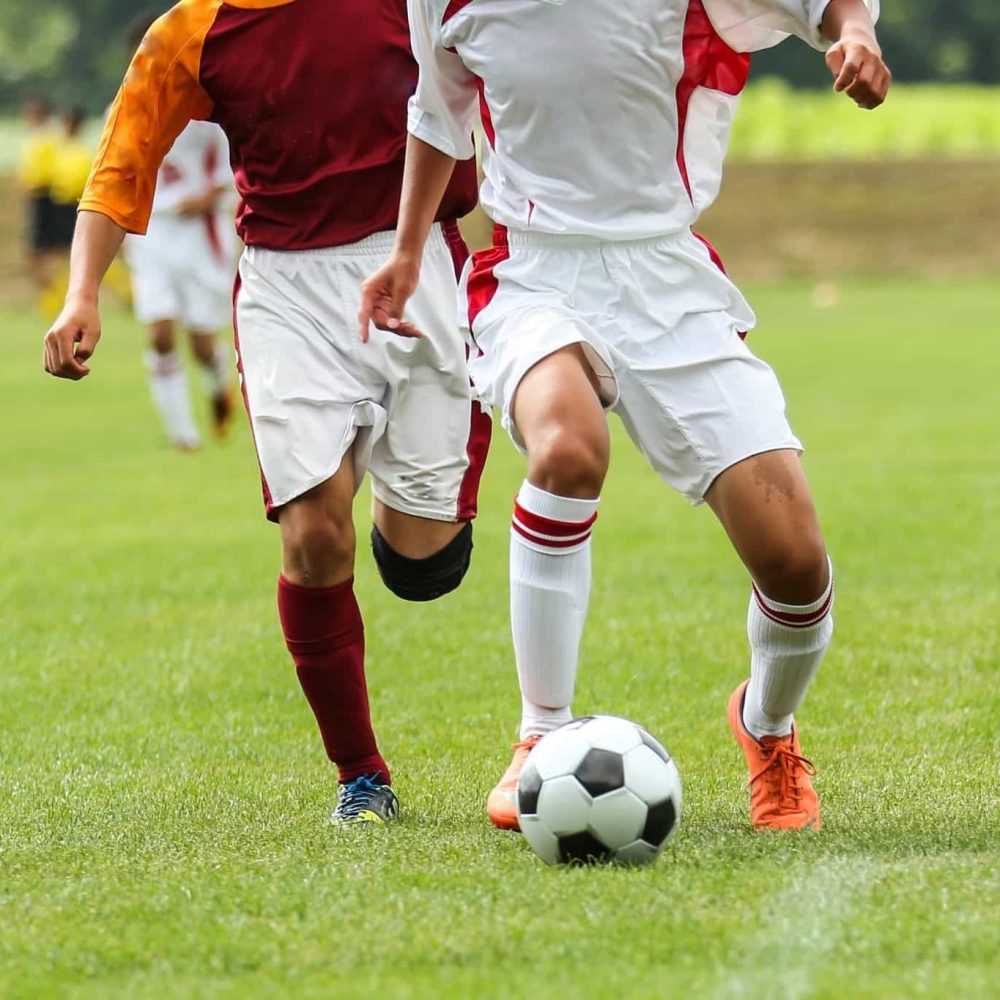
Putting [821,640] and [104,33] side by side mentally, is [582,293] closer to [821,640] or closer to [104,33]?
[821,640]

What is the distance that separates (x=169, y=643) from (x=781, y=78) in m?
51.8

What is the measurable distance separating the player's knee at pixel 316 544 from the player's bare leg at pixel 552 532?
1.64ft

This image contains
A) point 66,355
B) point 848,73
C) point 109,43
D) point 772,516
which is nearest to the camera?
point 848,73

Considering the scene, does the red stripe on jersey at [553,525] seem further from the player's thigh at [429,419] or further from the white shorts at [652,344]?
the player's thigh at [429,419]

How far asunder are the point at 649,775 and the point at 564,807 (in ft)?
0.61

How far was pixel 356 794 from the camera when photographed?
4.66m

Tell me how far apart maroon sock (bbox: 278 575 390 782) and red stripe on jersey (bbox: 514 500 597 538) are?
0.68 meters

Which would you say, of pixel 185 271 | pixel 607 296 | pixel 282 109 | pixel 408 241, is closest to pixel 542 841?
pixel 607 296

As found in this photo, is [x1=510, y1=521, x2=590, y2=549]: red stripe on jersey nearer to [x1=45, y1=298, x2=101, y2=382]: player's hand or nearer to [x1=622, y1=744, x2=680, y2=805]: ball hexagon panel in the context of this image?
[x1=622, y1=744, x2=680, y2=805]: ball hexagon panel

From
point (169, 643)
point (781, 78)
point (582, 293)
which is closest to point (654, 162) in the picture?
point (582, 293)

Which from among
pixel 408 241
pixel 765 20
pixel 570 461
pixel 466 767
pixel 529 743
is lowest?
pixel 466 767

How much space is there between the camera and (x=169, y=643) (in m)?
7.22

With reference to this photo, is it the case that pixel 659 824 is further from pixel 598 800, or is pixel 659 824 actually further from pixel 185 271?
pixel 185 271

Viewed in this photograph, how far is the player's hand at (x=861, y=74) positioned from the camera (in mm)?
3807
